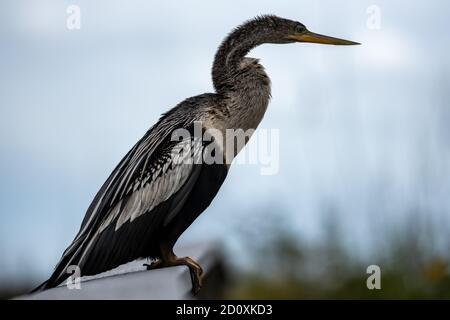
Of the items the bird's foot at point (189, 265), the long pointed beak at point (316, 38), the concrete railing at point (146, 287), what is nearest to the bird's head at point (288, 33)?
the long pointed beak at point (316, 38)

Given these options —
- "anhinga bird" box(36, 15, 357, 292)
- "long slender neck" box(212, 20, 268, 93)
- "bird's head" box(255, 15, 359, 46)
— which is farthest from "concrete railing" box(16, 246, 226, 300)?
"bird's head" box(255, 15, 359, 46)

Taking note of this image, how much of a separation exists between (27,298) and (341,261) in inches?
84.7

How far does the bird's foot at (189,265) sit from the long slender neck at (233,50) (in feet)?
3.98

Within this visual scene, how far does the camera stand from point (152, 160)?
4.35m

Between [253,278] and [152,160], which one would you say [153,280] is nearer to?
[152,160]

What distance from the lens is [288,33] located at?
536 centimetres

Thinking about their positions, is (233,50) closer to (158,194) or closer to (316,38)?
(316,38)

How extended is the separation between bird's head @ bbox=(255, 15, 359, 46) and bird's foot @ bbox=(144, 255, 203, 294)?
1830 millimetres

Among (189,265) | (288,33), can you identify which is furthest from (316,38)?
(189,265)

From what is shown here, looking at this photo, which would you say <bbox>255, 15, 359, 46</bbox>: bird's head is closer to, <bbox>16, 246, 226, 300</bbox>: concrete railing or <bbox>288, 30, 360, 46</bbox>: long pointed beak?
<bbox>288, 30, 360, 46</bbox>: long pointed beak

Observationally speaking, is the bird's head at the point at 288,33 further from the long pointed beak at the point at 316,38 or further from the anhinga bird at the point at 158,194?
the anhinga bird at the point at 158,194

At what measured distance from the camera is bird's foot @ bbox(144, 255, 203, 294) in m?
3.89

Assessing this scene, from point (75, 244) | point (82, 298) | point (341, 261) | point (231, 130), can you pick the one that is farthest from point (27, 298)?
point (341, 261)

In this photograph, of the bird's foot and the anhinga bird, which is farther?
the anhinga bird
